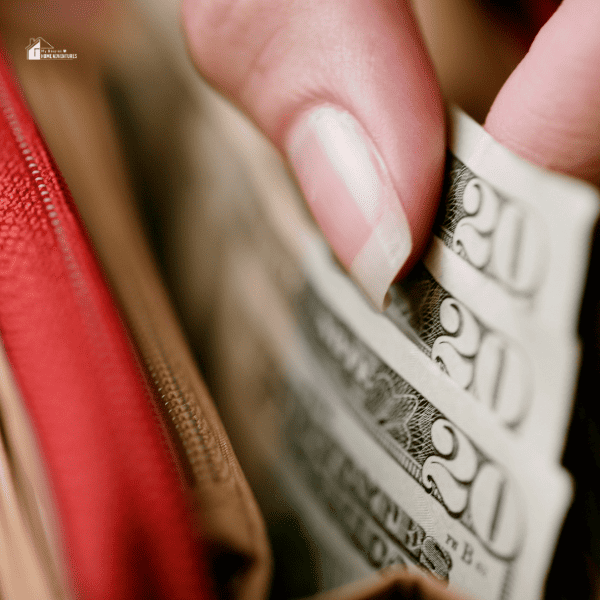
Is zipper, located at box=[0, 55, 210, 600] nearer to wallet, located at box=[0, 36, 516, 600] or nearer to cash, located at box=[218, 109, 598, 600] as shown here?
wallet, located at box=[0, 36, 516, 600]

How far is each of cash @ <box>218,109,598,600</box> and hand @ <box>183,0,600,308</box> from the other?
0.02m

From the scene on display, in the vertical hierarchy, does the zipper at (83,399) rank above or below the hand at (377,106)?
below

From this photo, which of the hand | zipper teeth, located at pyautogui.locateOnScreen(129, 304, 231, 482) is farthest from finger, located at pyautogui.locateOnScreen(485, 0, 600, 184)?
zipper teeth, located at pyautogui.locateOnScreen(129, 304, 231, 482)

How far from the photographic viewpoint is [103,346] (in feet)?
0.63

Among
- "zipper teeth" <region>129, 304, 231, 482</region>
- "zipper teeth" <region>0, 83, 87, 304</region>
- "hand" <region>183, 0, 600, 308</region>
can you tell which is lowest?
"zipper teeth" <region>129, 304, 231, 482</region>

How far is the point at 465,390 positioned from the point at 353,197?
0.35ft

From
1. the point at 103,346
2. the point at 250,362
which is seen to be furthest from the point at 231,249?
the point at 103,346

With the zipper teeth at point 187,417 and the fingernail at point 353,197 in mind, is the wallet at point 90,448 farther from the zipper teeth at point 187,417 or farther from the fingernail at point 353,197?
the fingernail at point 353,197

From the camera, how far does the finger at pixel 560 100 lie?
7.7 inches

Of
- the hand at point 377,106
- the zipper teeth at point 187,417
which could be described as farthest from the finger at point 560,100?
the zipper teeth at point 187,417

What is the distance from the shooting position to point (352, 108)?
23 cm

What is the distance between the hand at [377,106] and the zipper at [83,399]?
0.12m

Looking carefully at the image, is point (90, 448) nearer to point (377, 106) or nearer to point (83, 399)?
point (83, 399)

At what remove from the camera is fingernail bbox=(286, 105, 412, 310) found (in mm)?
227
